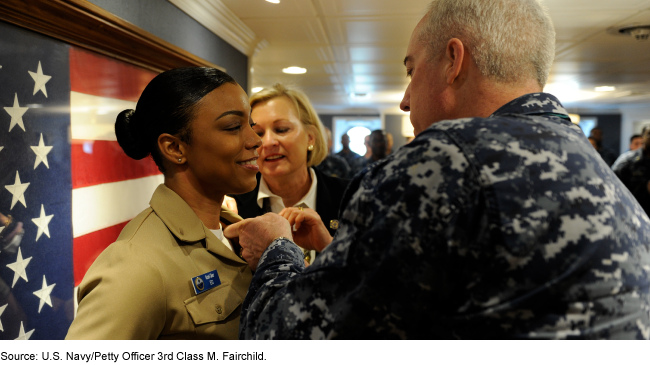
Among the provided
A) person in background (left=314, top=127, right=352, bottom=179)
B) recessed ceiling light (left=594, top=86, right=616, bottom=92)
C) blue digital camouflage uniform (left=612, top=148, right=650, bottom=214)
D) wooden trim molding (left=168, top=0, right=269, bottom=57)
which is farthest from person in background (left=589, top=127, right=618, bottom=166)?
wooden trim molding (left=168, top=0, right=269, bottom=57)

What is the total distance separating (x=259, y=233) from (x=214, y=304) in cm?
22

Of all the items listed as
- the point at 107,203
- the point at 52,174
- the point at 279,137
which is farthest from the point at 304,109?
the point at 52,174

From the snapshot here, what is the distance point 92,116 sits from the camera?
193 cm

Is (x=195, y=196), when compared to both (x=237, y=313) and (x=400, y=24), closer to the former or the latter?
(x=237, y=313)

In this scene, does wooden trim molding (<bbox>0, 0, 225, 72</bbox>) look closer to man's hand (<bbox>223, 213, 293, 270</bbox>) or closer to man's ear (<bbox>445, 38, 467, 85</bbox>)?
man's hand (<bbox>223, 213, 293, 270</bbox>)

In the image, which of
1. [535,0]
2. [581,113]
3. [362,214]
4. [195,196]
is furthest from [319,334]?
[581,113]

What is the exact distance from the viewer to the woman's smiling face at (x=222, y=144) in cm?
125

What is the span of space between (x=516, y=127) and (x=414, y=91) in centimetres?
36

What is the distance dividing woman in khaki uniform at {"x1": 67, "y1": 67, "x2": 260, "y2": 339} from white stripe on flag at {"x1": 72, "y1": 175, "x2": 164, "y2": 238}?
2.33 ft

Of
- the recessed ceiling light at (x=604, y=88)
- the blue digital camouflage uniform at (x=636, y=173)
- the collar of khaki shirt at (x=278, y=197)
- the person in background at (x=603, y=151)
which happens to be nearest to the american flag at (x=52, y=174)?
the collar of khaki shirt at (x=278, y=197)

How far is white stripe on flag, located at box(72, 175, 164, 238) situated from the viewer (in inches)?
71.9

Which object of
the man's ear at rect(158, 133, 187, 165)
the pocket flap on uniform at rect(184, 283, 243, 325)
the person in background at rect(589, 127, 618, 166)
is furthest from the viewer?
the person in background at rect(589, 127, 618, 166)

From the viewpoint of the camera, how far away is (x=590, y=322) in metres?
0.67

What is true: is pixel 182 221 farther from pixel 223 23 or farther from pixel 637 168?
pixel 637 168
